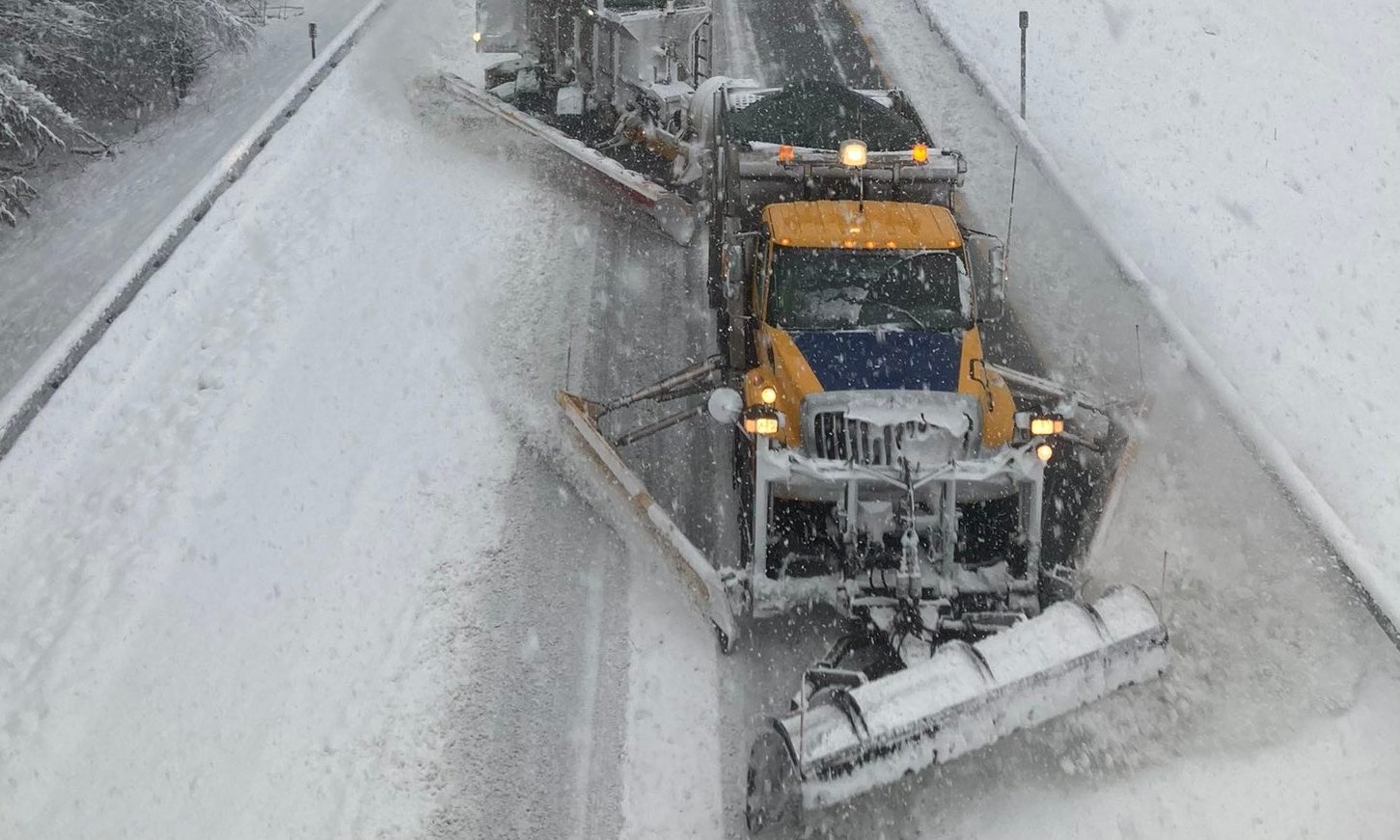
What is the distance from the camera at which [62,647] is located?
21.7ft

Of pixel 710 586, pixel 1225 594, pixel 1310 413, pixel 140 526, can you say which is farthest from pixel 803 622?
pixel 1310 413

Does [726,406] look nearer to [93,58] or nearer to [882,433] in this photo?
[882,433]

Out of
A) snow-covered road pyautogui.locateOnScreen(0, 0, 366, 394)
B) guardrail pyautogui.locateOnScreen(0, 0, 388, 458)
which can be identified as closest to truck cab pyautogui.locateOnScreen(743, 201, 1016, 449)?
guardrail pyautogui.locateOnScreen(0, 0, 388, 458)

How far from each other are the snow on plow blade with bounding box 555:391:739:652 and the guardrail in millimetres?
3881

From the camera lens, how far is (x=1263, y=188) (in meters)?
14.6

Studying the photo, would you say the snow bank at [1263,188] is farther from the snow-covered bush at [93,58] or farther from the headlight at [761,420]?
the snow-covered bush at [93,58]

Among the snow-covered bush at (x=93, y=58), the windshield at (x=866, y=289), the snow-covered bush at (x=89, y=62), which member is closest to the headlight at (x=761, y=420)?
the windshield at (x=866, y=289)

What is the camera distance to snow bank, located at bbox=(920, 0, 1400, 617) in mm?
10078

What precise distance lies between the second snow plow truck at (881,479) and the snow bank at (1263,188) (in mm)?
2660

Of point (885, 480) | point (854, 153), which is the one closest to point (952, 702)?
point (885, 480)

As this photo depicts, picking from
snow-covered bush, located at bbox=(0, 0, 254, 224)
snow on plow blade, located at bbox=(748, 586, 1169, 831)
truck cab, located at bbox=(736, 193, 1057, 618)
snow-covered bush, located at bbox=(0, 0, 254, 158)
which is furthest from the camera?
snow-covered bush, located at bbox=(0, 0, 254, 158)

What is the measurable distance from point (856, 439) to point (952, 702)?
204 cm

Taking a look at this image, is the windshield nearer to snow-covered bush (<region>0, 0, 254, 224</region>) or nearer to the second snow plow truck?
the second snow plow truck

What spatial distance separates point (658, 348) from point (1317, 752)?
Result: 6.61 m
